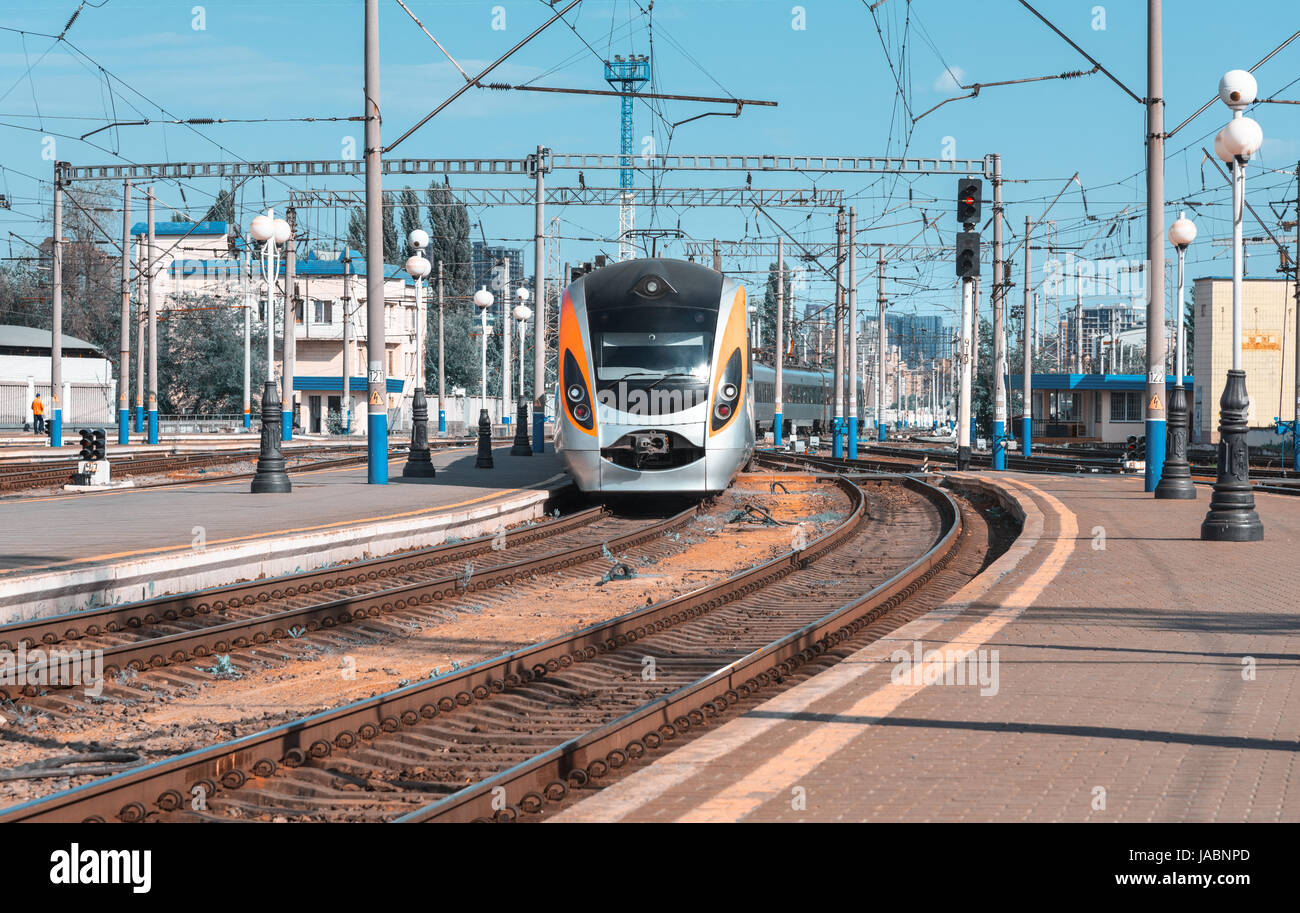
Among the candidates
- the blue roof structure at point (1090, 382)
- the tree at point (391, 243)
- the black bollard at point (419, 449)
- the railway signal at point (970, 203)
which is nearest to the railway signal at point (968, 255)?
the railway signal at point (970, 203)

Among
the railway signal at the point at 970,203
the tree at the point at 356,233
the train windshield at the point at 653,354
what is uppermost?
the tree at the point at 356,233

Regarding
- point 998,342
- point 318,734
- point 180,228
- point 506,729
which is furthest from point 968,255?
point 180,228

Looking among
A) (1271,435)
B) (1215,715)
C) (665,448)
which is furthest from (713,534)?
(1271,435)

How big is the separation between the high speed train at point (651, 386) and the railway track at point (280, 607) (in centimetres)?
220

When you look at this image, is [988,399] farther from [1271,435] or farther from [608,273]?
[608,273]

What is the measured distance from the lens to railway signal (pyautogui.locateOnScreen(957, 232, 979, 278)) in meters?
25.2

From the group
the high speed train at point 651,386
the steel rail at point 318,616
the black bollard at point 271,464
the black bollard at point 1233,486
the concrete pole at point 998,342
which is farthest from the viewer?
the concrete pole at point 998,342

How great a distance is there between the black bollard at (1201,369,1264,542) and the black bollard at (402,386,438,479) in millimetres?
13658

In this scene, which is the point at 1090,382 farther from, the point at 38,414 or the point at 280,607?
the point at 280,607

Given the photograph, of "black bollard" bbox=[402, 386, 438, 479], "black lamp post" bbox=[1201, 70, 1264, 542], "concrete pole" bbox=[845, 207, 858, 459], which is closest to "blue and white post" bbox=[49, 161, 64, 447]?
"black bollard" bbox=[402, 386, 438, 479]

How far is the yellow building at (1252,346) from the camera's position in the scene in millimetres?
57781

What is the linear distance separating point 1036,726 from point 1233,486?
29.0 ft

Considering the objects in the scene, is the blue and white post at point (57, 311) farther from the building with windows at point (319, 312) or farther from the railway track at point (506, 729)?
the railway track at point (506, 729)

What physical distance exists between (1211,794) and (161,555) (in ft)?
28.1
